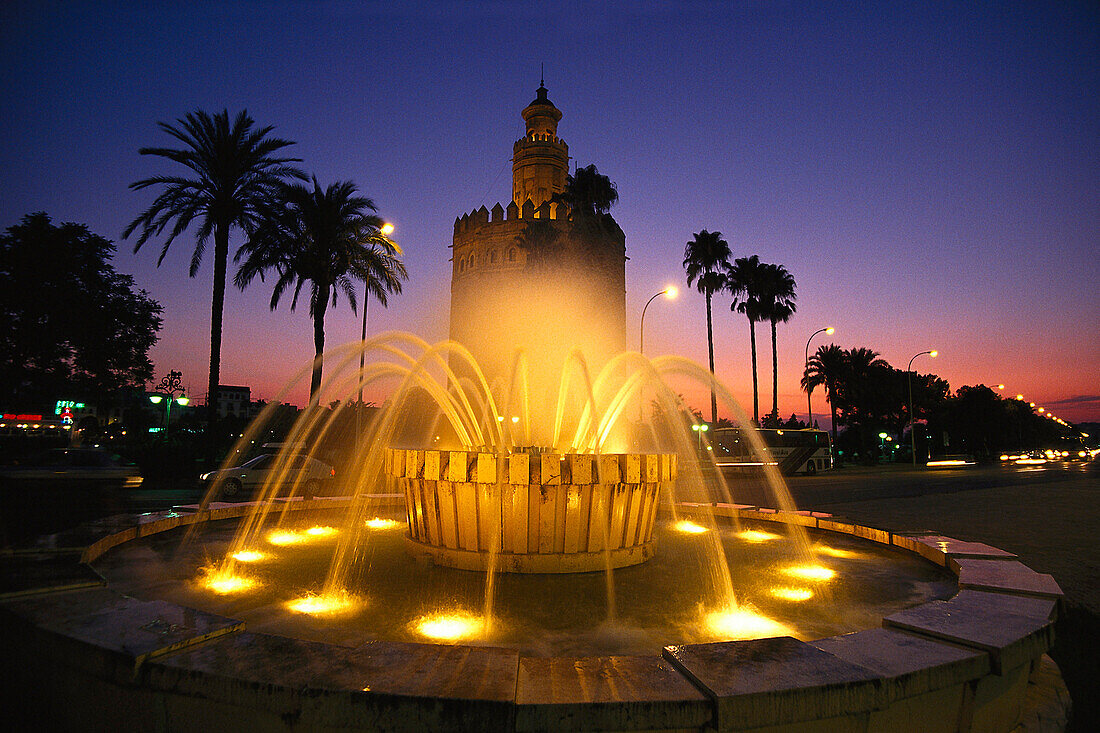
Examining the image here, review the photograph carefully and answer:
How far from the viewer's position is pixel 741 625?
447 centimetres

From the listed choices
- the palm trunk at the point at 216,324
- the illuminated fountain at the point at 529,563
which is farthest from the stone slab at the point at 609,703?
the palm trunk at the point at 216,324

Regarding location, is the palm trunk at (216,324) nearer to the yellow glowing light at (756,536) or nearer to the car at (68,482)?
the car at (68,482)

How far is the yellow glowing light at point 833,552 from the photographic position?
24.0 ft

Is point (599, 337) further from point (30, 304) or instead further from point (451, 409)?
point (451, 409)

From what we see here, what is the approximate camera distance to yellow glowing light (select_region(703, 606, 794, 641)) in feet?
14.0

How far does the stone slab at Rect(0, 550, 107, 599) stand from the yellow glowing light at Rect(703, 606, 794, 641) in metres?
4.44

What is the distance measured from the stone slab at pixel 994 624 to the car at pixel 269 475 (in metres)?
17.8

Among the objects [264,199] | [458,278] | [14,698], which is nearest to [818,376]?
[458,278]

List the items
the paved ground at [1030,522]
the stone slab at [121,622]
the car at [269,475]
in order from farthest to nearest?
1. the car at [269,475]
2. the paved ground at [1030,522]
3. the stone slab at [121,622]

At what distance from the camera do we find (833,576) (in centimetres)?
615

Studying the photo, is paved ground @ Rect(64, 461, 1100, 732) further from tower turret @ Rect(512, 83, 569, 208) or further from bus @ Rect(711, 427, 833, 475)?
tower turret @ Rect(512, 83, 569, 208)

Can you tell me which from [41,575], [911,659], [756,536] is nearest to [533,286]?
[756,536]

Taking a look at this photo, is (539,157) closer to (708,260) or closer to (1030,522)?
(708,260)

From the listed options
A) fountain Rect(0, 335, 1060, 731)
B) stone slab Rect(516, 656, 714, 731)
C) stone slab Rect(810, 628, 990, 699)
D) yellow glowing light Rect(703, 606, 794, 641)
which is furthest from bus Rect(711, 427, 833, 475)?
stone slab Rect(516, 656, 714, 731)
